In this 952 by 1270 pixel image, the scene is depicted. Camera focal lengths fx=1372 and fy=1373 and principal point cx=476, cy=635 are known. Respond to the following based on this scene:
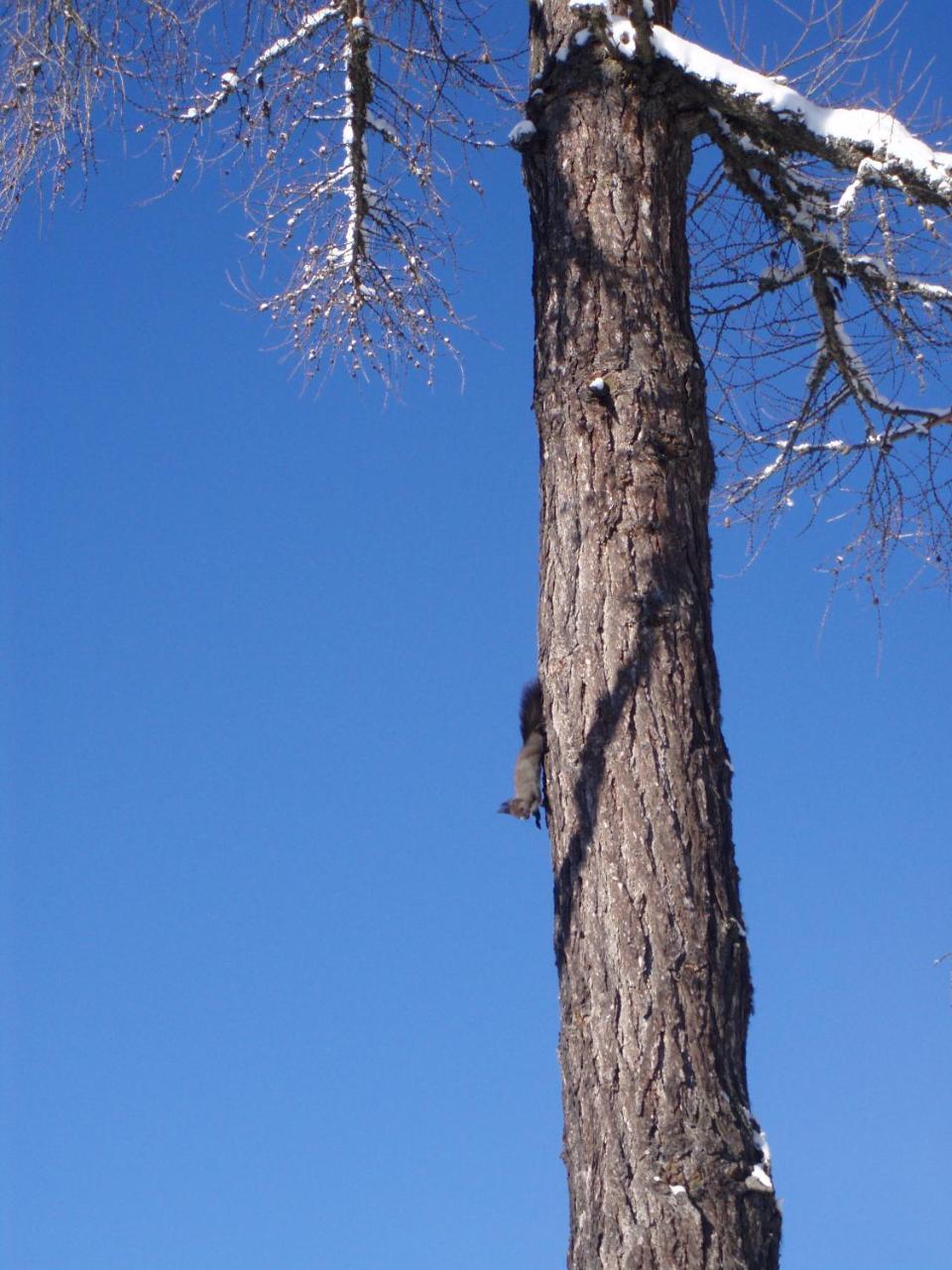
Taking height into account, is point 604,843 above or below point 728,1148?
above

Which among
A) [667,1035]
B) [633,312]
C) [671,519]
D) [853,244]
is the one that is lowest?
[667,1035]

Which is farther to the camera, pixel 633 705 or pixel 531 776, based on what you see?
pixel 531 776

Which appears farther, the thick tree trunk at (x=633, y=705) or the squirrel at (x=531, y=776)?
the squirrel at (x=531, y=776)

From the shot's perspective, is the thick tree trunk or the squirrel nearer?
the thick tree trunk

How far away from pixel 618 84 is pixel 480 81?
69 cm

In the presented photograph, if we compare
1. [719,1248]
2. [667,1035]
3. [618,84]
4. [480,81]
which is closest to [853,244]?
[618,84]

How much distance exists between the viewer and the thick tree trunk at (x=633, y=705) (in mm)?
2533

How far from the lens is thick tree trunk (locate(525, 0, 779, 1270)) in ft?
8.31

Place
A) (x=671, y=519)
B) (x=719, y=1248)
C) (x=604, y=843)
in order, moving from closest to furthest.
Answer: (x=719, y=1248) < (x=604, y=843) < (x=671, y=519)

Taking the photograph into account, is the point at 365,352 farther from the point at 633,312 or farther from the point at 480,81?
the point at 633,312

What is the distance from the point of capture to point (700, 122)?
345cm

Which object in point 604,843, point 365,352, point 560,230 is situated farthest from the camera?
point 365,352

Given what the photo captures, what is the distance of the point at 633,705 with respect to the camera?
286 centimetres

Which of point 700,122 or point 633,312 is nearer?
point 633,312
